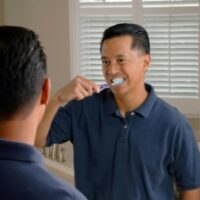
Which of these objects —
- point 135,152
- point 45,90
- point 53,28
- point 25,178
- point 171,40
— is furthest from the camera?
point 53,28

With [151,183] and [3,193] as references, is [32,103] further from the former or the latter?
[151,183]

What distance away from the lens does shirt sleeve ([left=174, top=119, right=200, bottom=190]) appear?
154 cm

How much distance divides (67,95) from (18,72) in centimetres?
84

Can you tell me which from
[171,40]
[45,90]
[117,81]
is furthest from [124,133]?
[171,40]

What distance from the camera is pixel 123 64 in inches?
63.4

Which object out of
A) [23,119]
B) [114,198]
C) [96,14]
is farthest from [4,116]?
[96,14]

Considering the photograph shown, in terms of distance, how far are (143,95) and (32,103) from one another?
35.9 inches

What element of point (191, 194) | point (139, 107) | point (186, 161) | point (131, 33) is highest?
point (131, 33)

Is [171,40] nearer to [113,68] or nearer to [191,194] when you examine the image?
[113,68]

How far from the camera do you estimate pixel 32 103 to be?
2.55 ft

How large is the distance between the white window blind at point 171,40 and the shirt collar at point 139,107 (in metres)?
0.86

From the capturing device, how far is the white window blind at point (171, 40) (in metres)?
2.46

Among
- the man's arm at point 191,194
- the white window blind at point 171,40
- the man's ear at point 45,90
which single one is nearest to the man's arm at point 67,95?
the man's arm at point 191,194

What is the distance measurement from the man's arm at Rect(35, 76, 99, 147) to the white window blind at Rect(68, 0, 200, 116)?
104 centimetres
